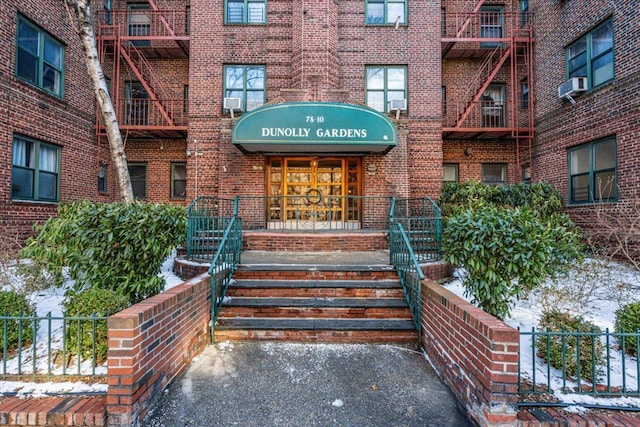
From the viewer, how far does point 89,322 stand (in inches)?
140

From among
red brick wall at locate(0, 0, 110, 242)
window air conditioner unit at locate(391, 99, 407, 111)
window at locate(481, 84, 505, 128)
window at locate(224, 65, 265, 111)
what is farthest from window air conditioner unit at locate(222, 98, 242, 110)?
window at locate(481, 84, 505, 128)

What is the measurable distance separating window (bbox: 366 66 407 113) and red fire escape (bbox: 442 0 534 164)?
7.78ft

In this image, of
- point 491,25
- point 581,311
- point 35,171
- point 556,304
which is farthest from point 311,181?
point 491,25

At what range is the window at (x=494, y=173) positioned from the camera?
1317 centimetres

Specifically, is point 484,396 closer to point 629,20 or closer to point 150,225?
point 150,225

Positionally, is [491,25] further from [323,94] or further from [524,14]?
[323,94]

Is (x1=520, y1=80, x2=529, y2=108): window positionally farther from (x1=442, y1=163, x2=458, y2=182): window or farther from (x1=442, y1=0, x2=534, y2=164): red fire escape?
(x1=442, y1=163, x2=458, y2=182): window

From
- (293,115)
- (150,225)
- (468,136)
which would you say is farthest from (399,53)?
(150,225)

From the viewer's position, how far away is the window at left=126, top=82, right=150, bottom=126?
1260 centimetres

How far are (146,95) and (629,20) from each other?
15.9 m

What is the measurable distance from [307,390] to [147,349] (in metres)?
1.58

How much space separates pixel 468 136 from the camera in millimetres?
12789

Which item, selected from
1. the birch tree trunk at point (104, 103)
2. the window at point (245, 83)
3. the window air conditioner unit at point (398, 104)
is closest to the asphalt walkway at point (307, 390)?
the birch tree trunk at point (104, 103)

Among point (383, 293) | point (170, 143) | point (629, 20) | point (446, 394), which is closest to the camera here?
point (446, 394)
